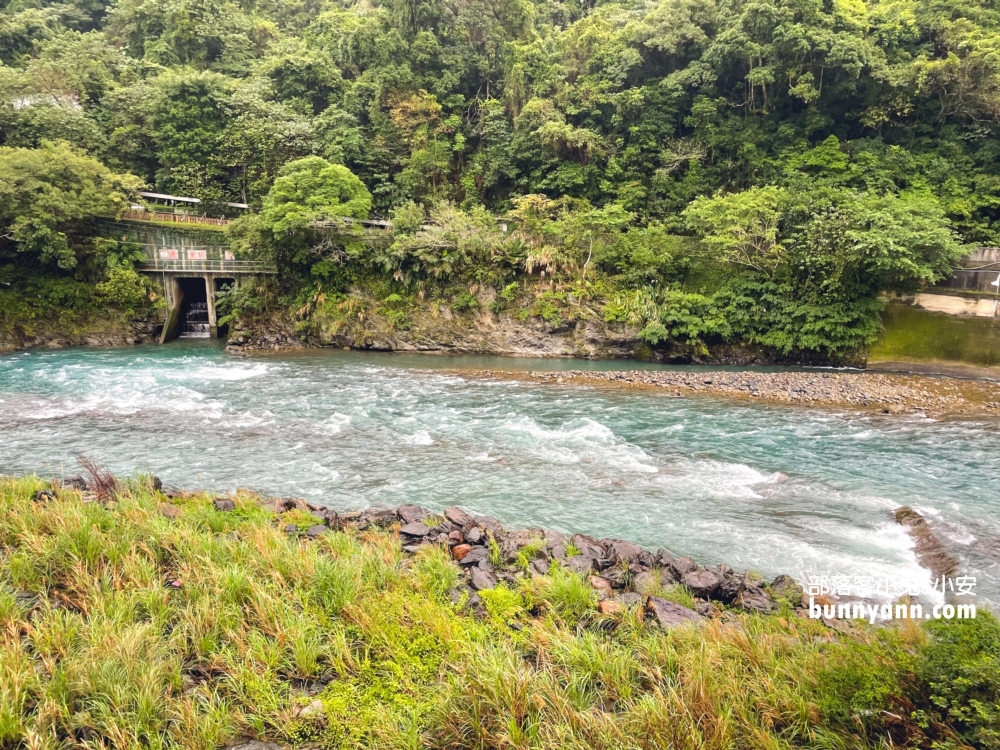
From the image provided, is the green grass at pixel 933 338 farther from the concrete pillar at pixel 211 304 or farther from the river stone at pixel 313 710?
the concrete pillar at pixel 211 304

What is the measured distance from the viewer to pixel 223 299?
91.8ft

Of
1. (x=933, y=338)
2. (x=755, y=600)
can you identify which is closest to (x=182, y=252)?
(x=755, y=600)

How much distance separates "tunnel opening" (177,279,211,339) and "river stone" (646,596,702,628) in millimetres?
30114

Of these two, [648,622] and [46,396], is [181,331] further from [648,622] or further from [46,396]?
[648,622]

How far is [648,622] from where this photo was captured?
18.8ft

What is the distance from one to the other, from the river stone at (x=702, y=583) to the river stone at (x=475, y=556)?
2576 millimetres

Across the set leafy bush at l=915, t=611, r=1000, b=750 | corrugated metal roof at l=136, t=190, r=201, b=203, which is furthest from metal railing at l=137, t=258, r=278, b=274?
leafy bush at l=915, t=611, r=1000, b=750

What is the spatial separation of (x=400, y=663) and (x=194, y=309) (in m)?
31.3

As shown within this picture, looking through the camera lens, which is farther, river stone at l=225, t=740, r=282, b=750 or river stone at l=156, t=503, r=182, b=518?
river stone at l=156, t=503, r=182, b=518

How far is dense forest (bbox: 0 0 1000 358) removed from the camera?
2384 cm

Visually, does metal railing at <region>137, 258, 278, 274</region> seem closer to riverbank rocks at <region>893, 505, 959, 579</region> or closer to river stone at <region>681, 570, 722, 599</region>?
river stone at <region>681, 570, 722, 599</region>

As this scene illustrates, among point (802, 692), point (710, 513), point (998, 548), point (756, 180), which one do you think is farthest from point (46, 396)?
point (756, 180)

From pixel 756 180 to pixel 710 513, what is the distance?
2470 centimetres

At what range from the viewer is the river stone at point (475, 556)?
23.6ft
